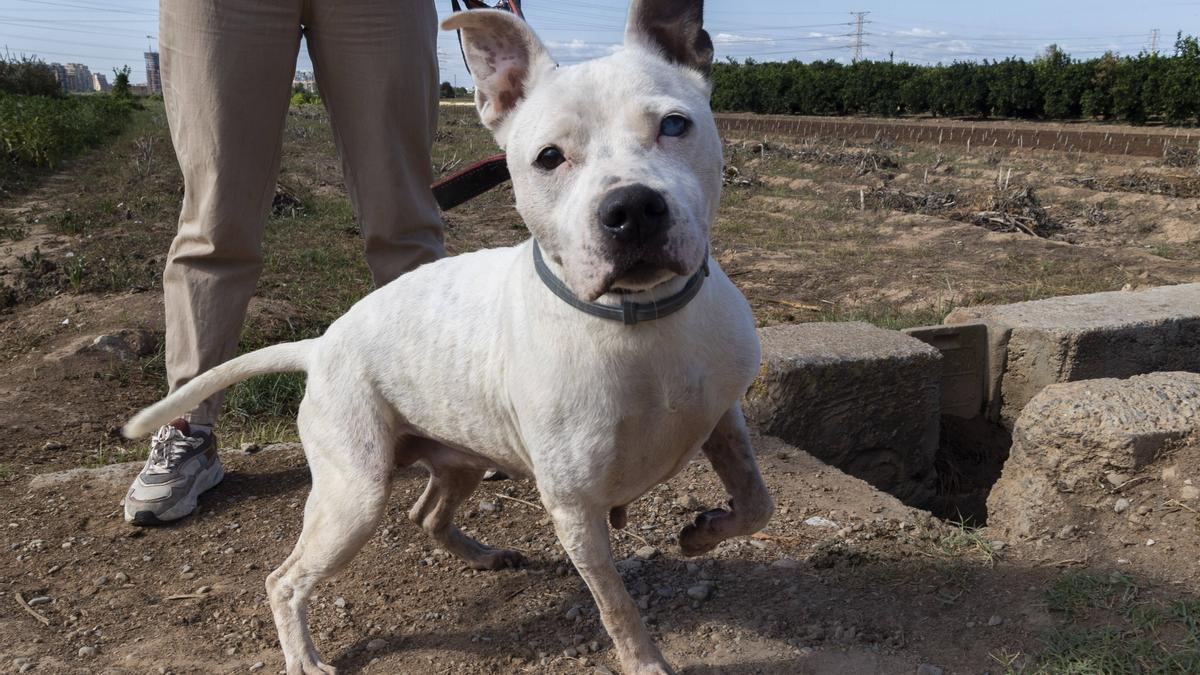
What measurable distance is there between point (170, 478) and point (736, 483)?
7.20 feet

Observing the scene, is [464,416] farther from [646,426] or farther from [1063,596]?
[1063,596]

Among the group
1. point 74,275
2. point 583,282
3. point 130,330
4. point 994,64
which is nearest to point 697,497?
point 583,282

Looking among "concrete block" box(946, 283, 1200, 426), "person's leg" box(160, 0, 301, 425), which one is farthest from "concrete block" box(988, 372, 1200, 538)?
"person's leg" box(160, 0, 301, 425)

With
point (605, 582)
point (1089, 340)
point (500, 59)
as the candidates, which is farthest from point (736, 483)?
point (1089, 340)

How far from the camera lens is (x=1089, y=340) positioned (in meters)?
4.30

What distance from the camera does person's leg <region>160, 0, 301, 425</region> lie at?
329cm

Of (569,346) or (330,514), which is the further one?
(330,514)

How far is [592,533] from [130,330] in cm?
446

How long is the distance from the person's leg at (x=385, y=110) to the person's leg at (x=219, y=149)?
16 cm

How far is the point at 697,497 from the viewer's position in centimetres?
356

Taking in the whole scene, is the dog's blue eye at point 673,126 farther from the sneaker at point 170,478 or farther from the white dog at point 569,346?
the sneaker at point 170,478

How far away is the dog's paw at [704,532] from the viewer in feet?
8.52

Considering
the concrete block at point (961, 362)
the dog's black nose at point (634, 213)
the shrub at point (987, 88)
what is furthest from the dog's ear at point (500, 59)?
the shrub at point (987, 88)

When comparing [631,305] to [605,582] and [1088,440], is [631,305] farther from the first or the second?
[1088,440]
